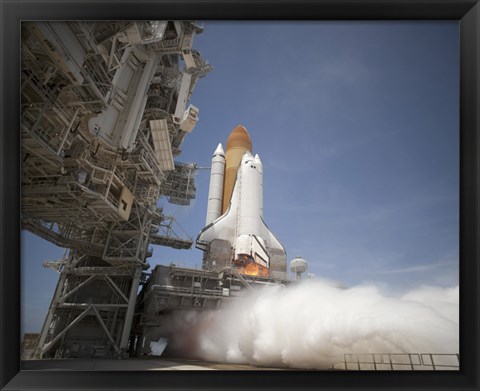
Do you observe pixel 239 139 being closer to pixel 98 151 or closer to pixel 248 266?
pixel 248 266

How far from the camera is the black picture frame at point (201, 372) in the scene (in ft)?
17.0

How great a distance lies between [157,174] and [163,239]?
6922 millimetres

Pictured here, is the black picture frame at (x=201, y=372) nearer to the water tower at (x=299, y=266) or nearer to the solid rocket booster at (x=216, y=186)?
the water tower at (x=299, y=266)

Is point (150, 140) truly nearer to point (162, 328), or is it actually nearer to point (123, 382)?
point (162, 328)

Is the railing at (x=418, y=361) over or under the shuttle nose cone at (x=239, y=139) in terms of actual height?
under

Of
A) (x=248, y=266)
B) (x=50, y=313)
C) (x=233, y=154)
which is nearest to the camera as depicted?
(x=50, y=313)

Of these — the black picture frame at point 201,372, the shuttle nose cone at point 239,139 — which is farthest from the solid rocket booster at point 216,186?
the black picture frame at point 201,372

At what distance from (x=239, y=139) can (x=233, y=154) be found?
157 cm

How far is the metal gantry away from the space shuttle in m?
2.22

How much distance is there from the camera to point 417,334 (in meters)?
7.88

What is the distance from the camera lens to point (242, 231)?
70.4 feet

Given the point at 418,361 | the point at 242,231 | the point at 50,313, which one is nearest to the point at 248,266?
the point at 242,231

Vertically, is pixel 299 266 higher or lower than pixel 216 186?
lower

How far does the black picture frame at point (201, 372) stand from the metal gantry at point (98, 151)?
1.03 m
